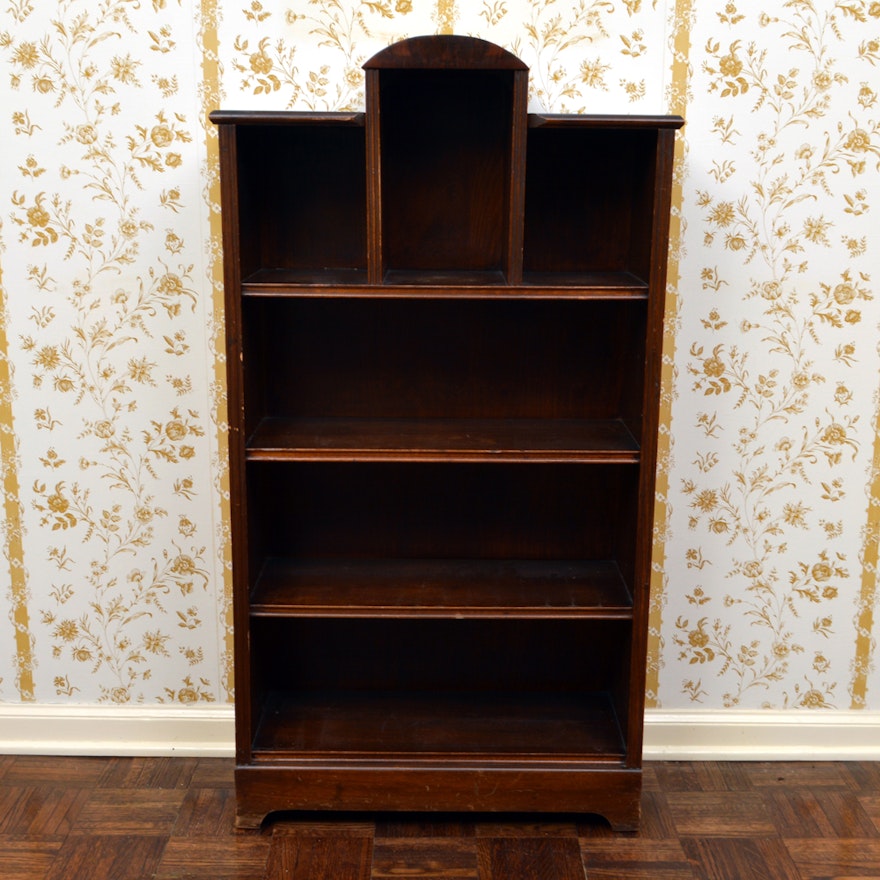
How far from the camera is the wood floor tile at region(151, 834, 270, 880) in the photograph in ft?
6.77

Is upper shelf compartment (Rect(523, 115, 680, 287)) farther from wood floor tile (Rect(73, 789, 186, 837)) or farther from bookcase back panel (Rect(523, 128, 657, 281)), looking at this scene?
wood floor tile (Rect(73, 789, 186, 837))

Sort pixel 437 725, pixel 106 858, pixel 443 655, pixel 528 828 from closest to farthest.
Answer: pixel 106 858 → pixel 528 828 → pixel 437 725 → pixel 443 655

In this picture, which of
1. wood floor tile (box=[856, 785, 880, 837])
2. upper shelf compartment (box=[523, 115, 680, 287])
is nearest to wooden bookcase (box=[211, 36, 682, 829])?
upper shelf compartment (box=[523, 115, 680, 287])

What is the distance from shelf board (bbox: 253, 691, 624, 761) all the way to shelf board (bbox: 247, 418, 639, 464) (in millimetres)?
602

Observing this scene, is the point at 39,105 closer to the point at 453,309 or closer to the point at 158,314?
the point at 158,314

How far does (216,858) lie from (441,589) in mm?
667

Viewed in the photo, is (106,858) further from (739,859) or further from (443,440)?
(739,859)

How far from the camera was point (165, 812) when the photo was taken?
226 cm

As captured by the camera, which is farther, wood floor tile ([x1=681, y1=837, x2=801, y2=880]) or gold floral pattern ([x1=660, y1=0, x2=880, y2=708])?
gold floral pattern ([x1=660, y1=0, x2=880, y2=708])

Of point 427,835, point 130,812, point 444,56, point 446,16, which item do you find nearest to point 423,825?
point 427,835

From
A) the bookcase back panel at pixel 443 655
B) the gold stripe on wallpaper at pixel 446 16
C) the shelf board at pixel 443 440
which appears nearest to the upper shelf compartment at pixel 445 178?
the gold stripe on wallpaper at pixel 446 16

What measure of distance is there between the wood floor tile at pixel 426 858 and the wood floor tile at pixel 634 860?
8.9 inches

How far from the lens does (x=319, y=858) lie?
83.4 inches

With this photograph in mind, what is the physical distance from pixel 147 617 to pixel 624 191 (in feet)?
4.45
